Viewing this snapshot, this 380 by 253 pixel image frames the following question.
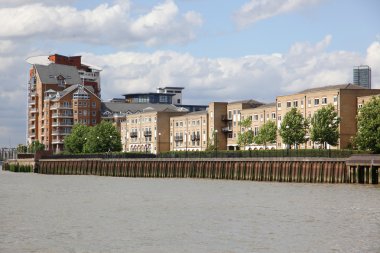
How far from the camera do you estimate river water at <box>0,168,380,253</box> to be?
43.5m

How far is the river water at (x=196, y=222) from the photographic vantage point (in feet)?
143

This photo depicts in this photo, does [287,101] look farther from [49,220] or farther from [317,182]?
[49,220]

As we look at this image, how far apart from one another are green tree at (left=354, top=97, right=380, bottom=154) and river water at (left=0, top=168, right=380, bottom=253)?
2989 centimetres

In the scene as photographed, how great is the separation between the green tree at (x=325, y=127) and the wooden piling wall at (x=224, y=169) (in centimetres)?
1876

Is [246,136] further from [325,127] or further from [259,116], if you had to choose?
[325,127]

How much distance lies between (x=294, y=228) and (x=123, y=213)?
52.8 feet

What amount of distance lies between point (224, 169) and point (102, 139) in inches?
3143

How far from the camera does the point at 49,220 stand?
56.0 m

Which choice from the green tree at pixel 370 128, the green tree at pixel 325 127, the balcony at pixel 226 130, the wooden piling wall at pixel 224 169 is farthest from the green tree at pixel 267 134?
the green tree at pixel 370 128

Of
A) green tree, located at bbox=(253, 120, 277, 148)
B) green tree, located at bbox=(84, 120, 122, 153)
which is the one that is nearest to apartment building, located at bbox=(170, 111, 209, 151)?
green tree, located at bbox=(84, 120, 122, 153)

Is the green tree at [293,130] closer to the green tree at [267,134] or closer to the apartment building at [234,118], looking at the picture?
the green tree at [267,134]

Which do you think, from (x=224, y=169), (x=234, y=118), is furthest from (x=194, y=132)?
(x=224, y=169)

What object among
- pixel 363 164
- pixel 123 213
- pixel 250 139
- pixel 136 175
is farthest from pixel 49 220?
pixel 250 139

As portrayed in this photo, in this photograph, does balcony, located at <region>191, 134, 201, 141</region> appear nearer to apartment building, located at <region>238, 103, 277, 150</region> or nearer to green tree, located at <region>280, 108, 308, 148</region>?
apartment building, located at <region>238, 103, 277, 150</region>
